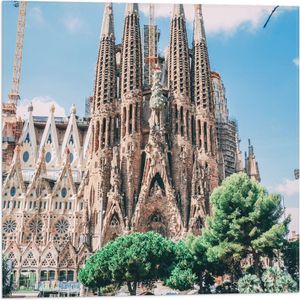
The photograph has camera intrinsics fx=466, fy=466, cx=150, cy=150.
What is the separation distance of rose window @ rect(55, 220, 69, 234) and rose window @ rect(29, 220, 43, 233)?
1016 millimetres

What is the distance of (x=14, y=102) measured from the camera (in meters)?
35.9

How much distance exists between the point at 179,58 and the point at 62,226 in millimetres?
13591

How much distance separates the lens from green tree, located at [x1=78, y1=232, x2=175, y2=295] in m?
18.6

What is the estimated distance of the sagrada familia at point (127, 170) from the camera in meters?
26.9

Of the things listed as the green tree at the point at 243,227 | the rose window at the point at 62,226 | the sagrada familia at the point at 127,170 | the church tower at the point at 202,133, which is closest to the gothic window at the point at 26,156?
the sagrada familia at the point at 127,170

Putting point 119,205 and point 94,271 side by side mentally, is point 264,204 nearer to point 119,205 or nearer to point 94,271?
point 94,271

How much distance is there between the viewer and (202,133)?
2997cm

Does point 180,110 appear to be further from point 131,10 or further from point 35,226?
point 35,226

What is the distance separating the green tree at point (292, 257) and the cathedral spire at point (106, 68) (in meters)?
16.3

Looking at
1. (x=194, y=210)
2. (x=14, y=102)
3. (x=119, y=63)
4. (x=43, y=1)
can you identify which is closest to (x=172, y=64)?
(x=119, y=63)

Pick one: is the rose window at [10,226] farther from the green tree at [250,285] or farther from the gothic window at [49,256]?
the green tree at [250,285]

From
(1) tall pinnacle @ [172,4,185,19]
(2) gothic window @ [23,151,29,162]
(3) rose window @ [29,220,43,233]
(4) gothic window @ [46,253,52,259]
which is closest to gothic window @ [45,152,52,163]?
(2) gothic window @ [23,151,29,162]

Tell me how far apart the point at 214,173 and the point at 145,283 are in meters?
11.6

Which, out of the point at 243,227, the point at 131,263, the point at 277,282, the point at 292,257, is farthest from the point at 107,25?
the point at 277,282
